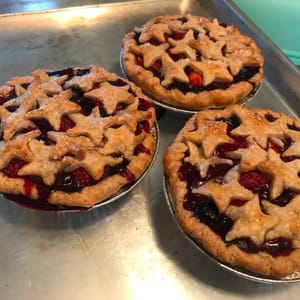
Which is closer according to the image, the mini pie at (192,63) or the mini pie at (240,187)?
the mini pie at (240,187)

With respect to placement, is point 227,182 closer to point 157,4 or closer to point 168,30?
point 168,30

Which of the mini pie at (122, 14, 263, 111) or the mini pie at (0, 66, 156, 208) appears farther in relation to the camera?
the mini pie at (122, 14, 263, 111)

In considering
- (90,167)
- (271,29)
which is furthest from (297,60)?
(90,167)

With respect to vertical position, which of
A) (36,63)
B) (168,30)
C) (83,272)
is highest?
(168,30)

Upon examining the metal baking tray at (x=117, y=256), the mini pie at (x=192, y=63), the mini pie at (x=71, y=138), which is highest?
the mini pie at (x=192, y=63)

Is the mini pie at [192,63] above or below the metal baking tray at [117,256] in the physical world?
above

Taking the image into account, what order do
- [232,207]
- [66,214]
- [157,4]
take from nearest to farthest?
1. [232,207]
2. [66,214]
3. [157,4]
